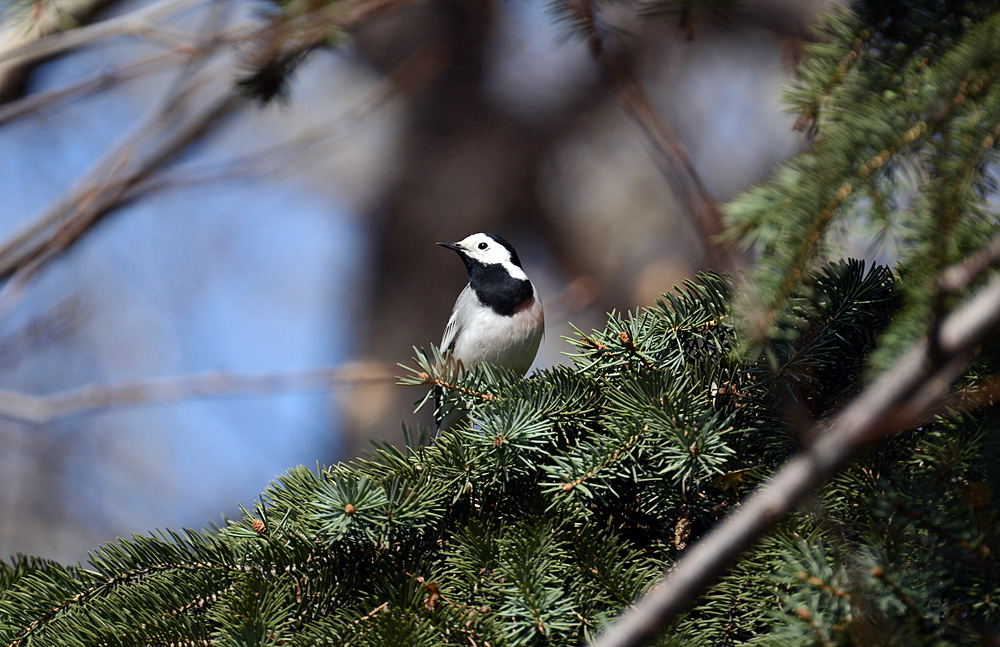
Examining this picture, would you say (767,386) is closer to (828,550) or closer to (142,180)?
(828,550)

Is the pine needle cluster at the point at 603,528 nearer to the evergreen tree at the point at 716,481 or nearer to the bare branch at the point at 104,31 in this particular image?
the evergreen tree at the point at 716,481

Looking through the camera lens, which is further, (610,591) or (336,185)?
(336,185)

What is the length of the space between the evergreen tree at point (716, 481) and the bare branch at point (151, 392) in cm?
116

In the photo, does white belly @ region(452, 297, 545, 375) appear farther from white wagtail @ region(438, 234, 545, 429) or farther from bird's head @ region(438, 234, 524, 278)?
bird's head @ region(438, 234, 524, 278)

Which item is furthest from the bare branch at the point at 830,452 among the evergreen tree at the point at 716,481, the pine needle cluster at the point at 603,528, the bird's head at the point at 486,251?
the bird's head at the point at 486,251

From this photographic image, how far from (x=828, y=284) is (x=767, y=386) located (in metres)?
0.26

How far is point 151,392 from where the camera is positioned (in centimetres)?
283

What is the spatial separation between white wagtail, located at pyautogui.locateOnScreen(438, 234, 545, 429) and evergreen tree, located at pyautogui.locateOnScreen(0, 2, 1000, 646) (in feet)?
4.48

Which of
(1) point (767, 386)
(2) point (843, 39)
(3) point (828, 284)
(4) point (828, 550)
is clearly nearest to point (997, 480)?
(4) point (828, 550)

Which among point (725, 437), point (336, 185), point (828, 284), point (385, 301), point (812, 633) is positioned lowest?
point (812, 633)

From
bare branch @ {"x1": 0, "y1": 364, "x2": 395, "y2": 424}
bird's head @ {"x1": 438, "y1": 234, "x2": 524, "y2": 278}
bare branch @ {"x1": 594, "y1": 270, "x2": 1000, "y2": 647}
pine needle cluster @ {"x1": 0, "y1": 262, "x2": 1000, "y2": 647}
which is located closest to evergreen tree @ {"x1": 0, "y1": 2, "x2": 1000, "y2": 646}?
pine needle cluster @ {"x1": 0, "y1": 262, "x2": 1000, "y2": 647}

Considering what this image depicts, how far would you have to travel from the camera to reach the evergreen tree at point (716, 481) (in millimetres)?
953

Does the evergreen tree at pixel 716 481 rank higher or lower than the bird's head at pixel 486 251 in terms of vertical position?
lower

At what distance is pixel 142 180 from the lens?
2.83 m
